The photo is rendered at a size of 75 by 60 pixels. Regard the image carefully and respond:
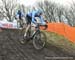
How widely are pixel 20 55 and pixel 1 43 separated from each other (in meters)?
1.24

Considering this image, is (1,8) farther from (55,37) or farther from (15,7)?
(55,37)

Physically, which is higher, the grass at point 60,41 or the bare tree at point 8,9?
the bare tree at point 8,9

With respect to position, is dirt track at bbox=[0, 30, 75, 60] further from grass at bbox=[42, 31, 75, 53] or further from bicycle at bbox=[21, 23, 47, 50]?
grass at bbox=[42, 31, 75, 53]

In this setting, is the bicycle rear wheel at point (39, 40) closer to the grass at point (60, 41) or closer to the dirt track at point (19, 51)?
the dirt track at point (19, 51)

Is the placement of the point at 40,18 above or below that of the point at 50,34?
above

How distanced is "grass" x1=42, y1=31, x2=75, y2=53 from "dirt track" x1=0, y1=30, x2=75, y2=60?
18.3 inches

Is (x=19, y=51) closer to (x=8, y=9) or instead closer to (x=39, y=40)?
(x=39, y=40)

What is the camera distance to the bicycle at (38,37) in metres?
7.62

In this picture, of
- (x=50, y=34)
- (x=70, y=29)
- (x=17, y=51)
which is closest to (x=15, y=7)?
(x=50, y=34)

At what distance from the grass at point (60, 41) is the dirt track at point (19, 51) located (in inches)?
18.3

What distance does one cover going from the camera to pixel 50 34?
10992 millimetres

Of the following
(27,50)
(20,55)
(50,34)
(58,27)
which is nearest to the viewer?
(20,55)

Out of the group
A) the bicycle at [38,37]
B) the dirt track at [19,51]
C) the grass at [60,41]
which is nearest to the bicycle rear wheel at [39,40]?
the bicycle at [38,37]

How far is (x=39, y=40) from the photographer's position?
305 inches
